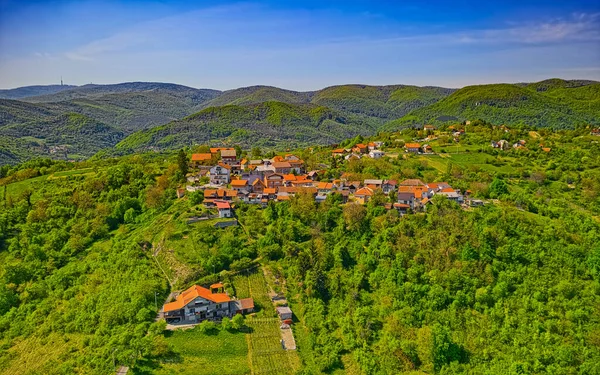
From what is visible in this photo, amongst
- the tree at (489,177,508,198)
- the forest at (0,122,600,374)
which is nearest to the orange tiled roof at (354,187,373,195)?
the forest at (0,122,600,374)

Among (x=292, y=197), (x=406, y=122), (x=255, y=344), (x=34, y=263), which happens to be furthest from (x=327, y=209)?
(x=406, y=122)

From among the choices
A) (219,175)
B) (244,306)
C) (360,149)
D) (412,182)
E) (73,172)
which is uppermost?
(360,149)

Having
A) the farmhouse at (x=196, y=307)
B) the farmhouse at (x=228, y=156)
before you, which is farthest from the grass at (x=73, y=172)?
the farmhouse at (x=196, y=307)

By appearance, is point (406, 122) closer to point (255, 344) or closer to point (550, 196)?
point (550, 196)

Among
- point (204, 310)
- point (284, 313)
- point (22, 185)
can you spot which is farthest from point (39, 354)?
point (22, 185)

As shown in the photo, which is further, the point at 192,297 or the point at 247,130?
the point at 247,130

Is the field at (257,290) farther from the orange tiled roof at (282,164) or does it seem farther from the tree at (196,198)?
the orange tiled roof at (282,164)

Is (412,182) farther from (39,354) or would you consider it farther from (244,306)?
(39,354)
